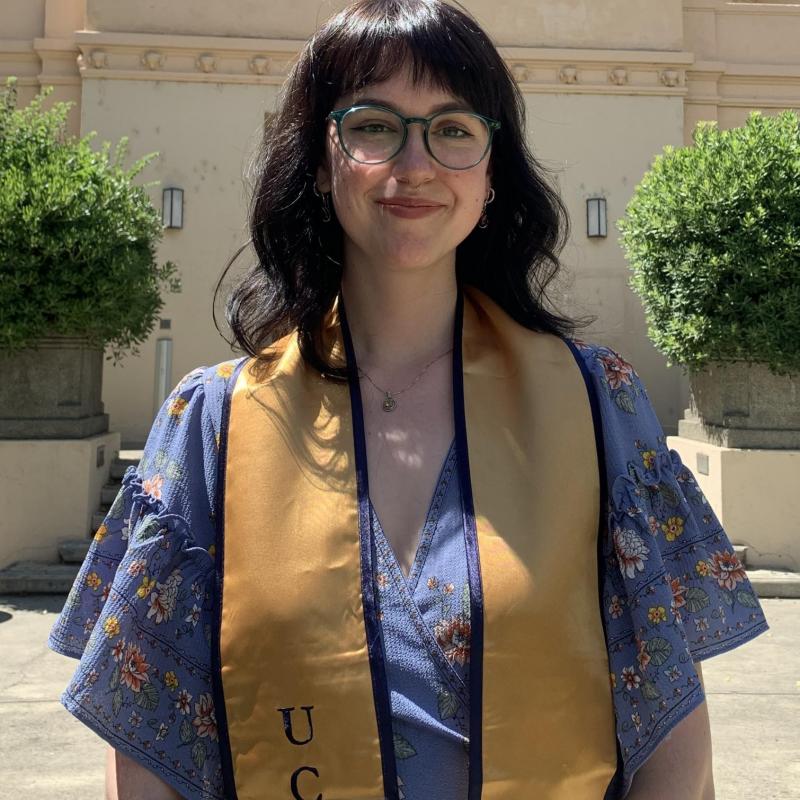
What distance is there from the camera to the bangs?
143 centimetres

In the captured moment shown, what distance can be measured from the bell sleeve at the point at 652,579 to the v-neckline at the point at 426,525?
232mm

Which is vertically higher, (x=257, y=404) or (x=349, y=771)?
(x=257, y=404)

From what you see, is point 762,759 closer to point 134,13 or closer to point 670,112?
point 670,112

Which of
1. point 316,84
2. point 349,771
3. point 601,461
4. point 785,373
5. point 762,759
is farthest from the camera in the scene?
point 785,373

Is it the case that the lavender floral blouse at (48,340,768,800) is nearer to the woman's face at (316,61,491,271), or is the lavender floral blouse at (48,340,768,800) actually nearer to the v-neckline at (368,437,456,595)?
the v-neckline at (368,437,456,595)

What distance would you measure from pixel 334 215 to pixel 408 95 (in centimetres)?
31

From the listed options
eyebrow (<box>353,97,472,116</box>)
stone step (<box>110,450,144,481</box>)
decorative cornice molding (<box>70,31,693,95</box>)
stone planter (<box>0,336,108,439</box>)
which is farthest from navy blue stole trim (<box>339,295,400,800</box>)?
decorative cornice molding (<box>70,31,693,95</box>)

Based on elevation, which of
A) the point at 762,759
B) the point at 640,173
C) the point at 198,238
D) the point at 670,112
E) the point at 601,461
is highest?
the point at 670,112

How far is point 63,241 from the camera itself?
659 centimetres

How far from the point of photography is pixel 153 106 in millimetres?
10594

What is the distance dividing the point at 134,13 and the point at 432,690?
1079cm

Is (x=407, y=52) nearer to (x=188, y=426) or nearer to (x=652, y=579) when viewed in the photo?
(x=188, y=426)

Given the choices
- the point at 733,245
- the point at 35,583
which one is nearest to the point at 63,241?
the point at 35,583

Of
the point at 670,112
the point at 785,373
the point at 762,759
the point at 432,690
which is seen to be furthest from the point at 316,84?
the point at 670,112
